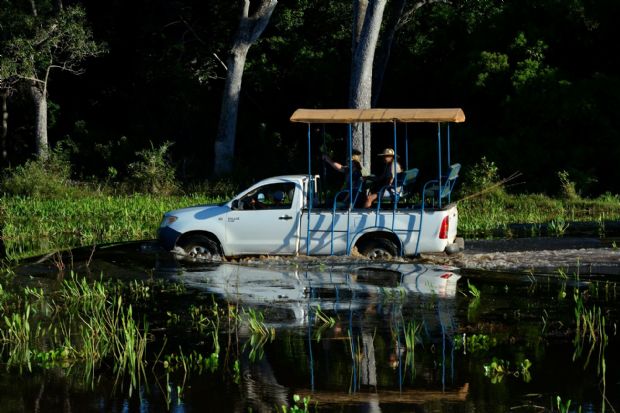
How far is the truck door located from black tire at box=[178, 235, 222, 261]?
0.74ft

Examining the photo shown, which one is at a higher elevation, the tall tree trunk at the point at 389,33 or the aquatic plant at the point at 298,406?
the tall tree trunk at the point at 389,33

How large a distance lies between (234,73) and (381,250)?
17.8 m

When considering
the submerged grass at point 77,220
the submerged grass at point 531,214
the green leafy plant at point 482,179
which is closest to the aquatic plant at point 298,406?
the submerged grass at point 77,220

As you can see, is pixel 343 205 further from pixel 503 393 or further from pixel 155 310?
pixel 503 393

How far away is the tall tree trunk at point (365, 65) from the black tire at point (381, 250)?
11324mm

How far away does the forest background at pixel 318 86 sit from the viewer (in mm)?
30609

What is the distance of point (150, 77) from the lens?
39.4 metres

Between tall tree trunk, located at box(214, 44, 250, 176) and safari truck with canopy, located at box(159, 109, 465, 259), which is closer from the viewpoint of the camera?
safari truck with canopy, located at box(159, 109, 465, 259)

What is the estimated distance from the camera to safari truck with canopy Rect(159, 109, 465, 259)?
56.8 feet

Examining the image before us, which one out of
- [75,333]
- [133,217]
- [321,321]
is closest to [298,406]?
[321,321]

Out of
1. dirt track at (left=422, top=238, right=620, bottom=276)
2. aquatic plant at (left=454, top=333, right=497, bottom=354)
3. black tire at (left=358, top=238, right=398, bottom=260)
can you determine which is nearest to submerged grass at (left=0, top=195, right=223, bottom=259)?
black tire at (left=358, top=238, right=398, bottom=260)

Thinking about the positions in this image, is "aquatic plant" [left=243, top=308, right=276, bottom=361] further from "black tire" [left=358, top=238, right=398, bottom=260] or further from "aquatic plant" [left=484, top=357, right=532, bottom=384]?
"black tire" [left=358, top=238, right=398, bottom=260]

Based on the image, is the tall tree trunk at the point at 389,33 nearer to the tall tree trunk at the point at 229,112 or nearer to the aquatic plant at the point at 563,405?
the tall tree trunk at the point at 229,112

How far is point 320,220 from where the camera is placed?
17.5 meters
